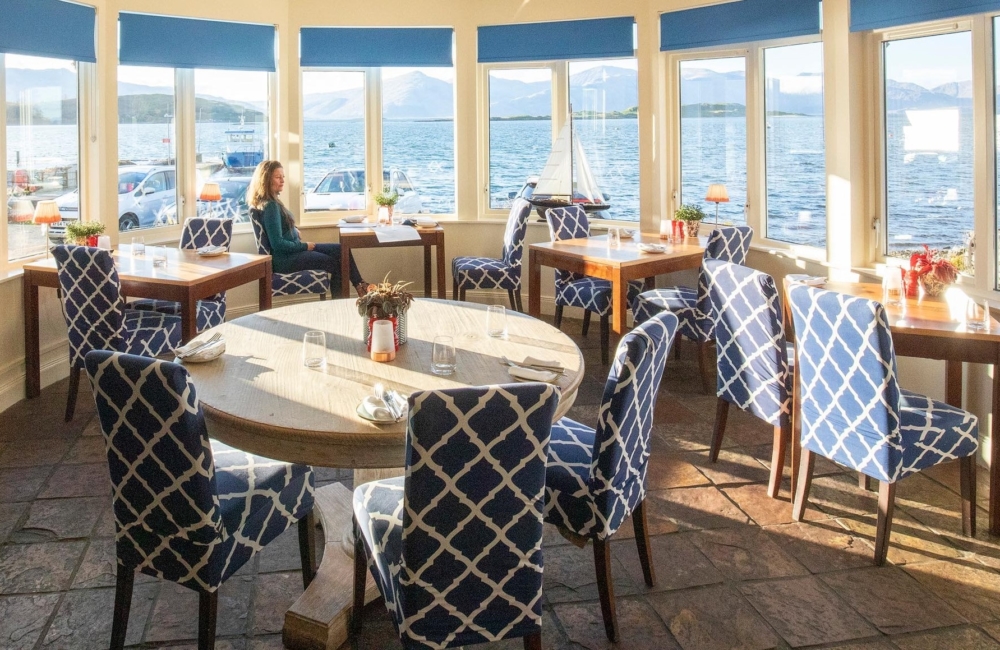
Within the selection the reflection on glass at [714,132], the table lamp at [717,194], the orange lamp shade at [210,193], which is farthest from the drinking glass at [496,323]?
the orange lamp shade at [210,193]

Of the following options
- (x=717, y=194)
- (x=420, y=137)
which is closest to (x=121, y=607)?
(x=717, y=194)

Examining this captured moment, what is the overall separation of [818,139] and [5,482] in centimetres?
481

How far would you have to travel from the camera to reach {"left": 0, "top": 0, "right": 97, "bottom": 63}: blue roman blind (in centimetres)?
449

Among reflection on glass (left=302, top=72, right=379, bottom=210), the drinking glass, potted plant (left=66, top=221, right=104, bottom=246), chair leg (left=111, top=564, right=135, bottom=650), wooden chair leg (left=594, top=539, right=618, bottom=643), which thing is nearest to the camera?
chair leg (left=111, top=564, right=135, bottom=650)

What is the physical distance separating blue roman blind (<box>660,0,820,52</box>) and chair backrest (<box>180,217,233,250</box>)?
11.1 ft

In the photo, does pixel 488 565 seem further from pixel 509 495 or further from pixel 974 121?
pixel 974 121

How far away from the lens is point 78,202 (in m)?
5.35

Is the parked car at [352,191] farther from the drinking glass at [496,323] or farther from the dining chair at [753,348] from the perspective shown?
the drinking glass at [496,323]

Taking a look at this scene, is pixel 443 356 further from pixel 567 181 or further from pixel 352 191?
pixel 352 191

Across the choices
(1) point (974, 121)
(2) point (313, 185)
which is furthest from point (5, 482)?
(1) point (974, 121)

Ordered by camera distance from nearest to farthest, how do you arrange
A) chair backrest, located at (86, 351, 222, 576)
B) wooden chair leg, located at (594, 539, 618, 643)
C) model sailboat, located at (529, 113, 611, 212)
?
chair backrest, located at (86, 351, 222, 576)
wooden chair leg, located at (594, 539, 618, 643)
model sailboat, located at (529, 113, 611, 212)

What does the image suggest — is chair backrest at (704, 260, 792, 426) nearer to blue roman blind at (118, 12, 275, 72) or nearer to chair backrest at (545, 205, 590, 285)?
chair backrest at (545, 205, 590, 285)

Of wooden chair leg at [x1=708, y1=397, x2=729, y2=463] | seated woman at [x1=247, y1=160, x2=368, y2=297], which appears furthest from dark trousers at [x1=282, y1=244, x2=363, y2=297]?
wooden chair leg at [x1=708, y1=397, x2=729, y2=463]

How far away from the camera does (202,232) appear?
533 cm
